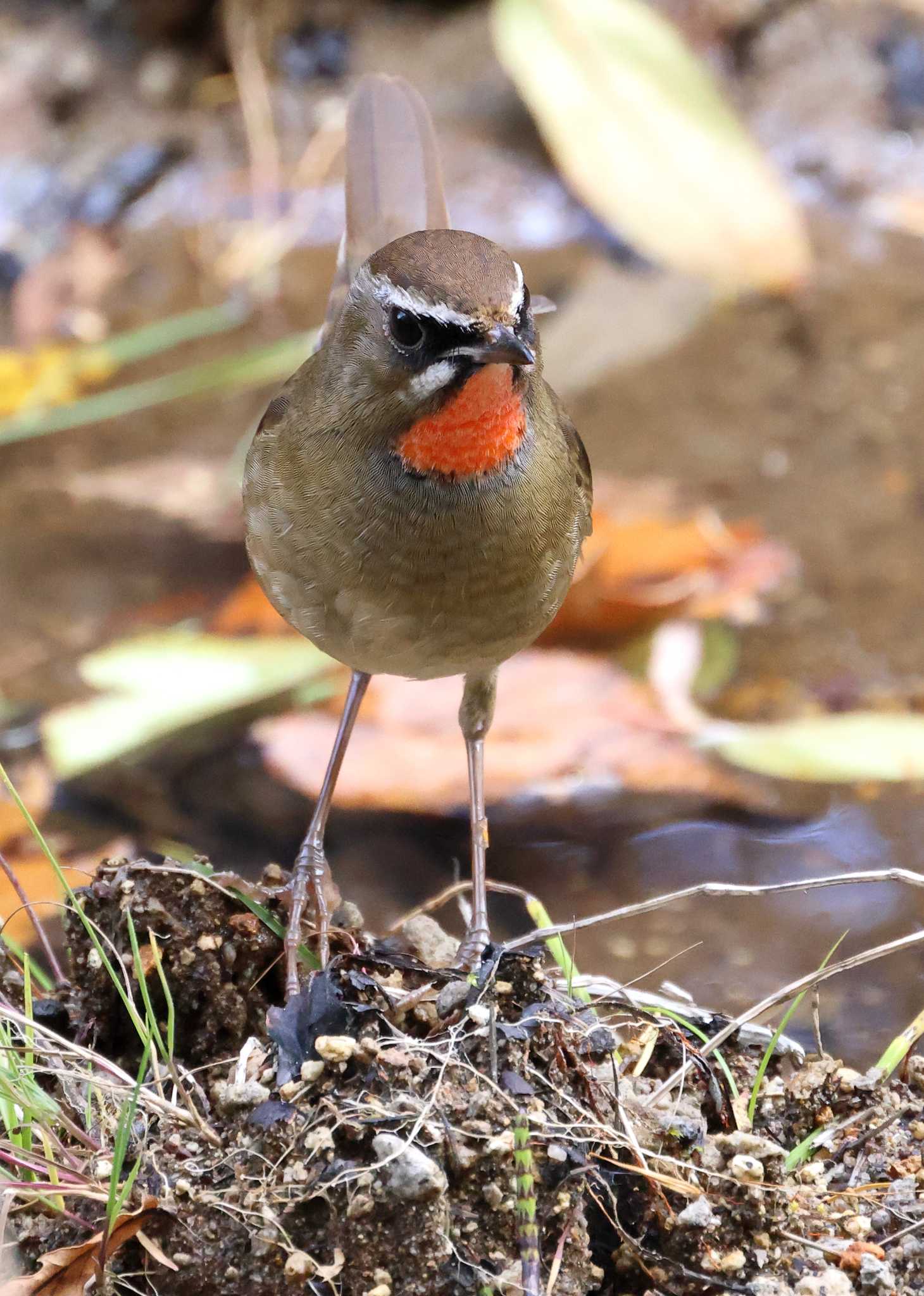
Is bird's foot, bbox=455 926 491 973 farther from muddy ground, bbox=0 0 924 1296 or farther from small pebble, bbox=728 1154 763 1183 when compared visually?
small pebble, bbox=728 1154 763 1183

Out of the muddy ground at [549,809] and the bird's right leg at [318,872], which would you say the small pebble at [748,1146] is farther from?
the bird's right leg at [318,872]

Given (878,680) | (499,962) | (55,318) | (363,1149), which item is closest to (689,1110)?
(499,962)

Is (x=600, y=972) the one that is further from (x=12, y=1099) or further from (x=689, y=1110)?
(x=12, y=1099)

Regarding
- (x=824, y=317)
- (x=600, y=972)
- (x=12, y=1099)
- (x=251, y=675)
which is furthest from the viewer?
(x=824, y=317)

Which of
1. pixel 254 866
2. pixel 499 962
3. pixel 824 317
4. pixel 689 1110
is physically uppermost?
pixel 499 962

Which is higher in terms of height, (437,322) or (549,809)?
(437,322)

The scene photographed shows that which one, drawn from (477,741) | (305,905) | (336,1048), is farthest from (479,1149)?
(477,741)

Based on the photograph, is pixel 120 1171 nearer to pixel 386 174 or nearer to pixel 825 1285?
pixel 825 1285
